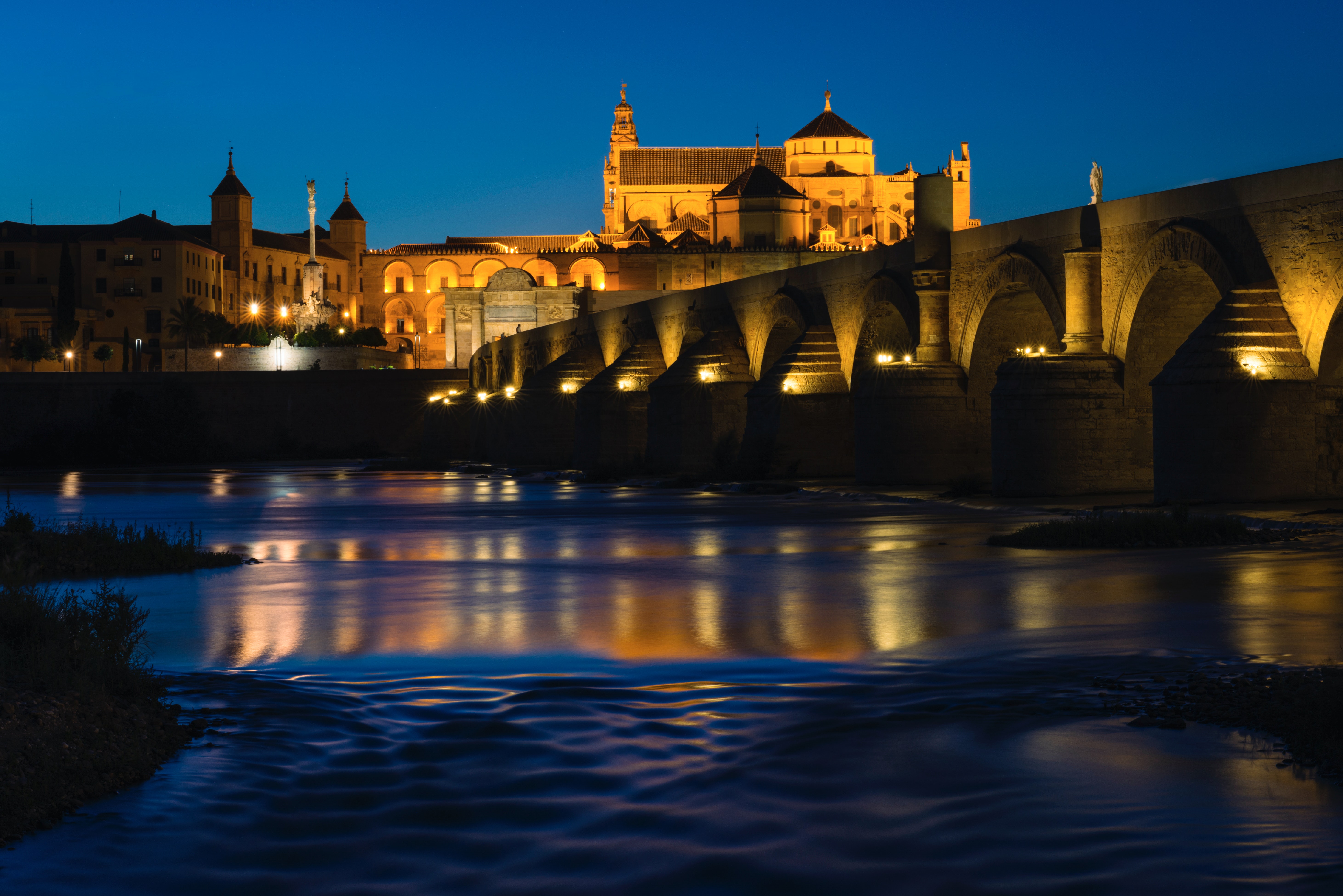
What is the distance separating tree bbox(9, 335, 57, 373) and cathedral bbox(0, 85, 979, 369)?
4.31 ft

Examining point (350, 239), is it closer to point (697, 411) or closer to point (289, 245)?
point (289, 245)

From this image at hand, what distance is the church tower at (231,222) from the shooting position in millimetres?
100250

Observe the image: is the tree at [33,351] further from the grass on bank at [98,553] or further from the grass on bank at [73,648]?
the grass on bank at [73,648]

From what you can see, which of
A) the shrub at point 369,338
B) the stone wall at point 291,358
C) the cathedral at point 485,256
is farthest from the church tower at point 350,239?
the stone wall at point 291,358

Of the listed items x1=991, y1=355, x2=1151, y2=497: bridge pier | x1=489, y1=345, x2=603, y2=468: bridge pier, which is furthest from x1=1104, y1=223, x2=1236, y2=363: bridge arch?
x1=489, y1=345, x2=603, y2=468: bridge pier

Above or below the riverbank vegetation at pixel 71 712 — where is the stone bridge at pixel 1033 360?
above

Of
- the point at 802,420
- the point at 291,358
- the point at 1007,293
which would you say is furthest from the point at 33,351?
the point at 1007,293

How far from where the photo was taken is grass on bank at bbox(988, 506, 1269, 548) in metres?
14.7

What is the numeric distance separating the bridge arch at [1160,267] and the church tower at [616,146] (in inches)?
3252

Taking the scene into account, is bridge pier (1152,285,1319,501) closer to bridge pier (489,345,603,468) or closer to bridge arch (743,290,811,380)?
bridge arch (743,290,811,380)

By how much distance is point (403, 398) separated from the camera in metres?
62.3

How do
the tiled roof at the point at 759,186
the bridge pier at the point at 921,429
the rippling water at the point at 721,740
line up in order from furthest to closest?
the tiled roof at the point at 759,186 < the bridge pier at the point at 921,429 < the rippling water at the point at 721,740

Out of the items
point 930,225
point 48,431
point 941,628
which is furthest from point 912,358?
point 48,431

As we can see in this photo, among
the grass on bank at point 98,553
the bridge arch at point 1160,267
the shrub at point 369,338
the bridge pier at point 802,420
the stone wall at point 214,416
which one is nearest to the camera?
the grass on bank at point 98,553
